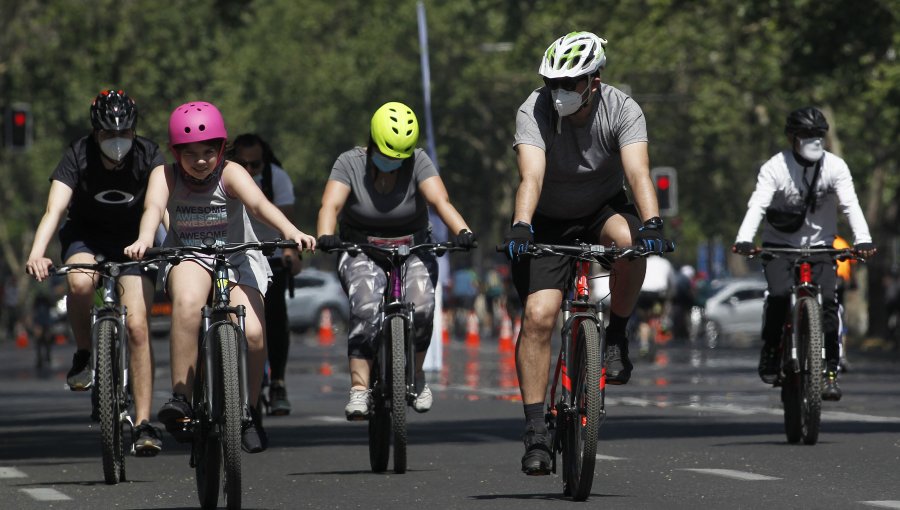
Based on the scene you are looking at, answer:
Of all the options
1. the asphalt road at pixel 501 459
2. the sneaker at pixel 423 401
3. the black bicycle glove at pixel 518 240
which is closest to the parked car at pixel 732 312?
the asphalt road at pixel 501 459

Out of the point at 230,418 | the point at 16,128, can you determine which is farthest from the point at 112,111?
the point at 16,128

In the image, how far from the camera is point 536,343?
8.90m

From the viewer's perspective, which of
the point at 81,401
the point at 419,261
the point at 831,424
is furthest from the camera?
the point at 81,401

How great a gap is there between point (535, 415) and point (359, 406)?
172 centimetres

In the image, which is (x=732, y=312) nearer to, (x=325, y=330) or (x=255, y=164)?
(x=325, y=330)

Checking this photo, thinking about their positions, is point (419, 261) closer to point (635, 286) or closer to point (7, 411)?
point (635, 286)

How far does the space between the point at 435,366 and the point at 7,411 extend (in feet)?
25.1

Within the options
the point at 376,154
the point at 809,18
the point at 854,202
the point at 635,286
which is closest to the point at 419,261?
the point at 376,154

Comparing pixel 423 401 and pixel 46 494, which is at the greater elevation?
pixel 423 401

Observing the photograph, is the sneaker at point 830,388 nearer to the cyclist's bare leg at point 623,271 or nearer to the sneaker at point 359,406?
the sneaker at point 359,406

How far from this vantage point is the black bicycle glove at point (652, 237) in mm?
8320

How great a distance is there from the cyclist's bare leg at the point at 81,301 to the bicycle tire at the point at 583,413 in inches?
114

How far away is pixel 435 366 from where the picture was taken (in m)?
24.6

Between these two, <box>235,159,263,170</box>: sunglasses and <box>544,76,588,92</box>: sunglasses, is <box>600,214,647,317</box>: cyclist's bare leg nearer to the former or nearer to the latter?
<box>544,76,588,92</box>: sunglasses
